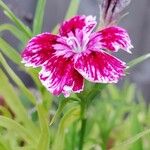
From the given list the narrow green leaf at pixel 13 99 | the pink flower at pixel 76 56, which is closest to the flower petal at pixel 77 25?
the pink flower at pixel 76 56

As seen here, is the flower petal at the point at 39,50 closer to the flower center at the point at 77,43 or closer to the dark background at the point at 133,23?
the flower center at the point at 77,43

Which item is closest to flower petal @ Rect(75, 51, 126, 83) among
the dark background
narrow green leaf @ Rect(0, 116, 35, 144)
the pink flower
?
the pink flower

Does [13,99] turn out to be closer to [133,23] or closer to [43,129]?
[43,129]

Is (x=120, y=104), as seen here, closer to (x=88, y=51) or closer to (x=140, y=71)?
(x=88, y=51)

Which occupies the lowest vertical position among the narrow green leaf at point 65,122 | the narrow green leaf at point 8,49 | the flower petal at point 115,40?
the narrow green leaf at point 65,122

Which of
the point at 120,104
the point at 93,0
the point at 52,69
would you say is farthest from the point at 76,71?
the point at 93,0
